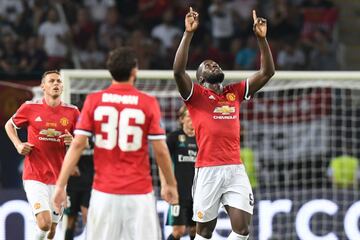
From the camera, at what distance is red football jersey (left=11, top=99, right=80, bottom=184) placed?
11.3 m

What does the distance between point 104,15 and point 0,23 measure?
192 centimetres

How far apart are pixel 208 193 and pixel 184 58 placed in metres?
1.34

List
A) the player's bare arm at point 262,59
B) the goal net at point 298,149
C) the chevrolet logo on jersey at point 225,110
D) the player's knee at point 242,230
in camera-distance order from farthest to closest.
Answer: the goal net at point 298,149, the chevrolet logo on jersey at point 225,110, the player's bare arm at point 262,59, the player's knee at point 242,230

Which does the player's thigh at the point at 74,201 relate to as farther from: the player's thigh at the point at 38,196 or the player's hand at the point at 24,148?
the player's hand at the point at 24,148

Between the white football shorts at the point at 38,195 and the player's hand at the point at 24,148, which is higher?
the player's hand at the point at 24,148

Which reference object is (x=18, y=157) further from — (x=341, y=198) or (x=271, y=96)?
(x=341, y=198)

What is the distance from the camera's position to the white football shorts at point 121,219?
8.66 metres

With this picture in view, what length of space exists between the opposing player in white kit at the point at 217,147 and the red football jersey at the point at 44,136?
139 centimetres

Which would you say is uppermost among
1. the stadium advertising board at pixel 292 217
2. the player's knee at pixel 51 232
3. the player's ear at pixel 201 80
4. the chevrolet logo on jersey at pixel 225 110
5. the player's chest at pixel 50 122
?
the player's ear at pixel 201 80

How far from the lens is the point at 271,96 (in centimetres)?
1659

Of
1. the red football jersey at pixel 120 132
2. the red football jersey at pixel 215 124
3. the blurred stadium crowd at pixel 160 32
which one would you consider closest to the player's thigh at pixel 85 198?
the red football jersey at pixel 215 124

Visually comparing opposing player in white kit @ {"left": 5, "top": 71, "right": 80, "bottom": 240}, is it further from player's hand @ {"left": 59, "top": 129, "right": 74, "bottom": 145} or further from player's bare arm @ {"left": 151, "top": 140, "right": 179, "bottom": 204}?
player's bare arm @ {"left": 151, "top": 140, "right": 179, "bottom": 204}

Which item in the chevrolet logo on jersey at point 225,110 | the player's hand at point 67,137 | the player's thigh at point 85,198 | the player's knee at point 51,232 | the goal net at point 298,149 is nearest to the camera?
the chevrolet logo on jersey at point 225,110

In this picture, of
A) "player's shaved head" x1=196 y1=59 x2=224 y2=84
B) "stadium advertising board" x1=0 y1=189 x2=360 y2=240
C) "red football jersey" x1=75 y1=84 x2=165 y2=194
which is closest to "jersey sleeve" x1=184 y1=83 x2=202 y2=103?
"player's shaved head" x1=196 y1=59 x2=224 y2=84
